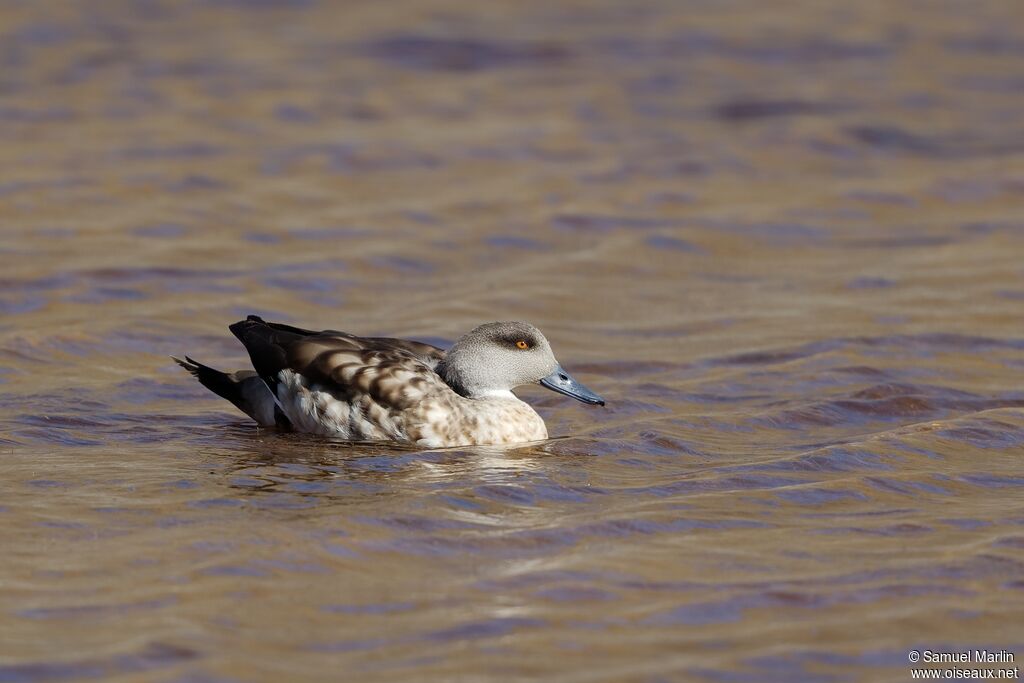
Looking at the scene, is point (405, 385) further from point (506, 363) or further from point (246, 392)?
point (246, 392)

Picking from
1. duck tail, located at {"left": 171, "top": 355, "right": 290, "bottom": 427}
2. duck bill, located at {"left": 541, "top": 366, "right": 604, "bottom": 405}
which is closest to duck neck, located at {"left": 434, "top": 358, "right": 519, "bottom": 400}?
duck bill, located at {"left": 541, "top": 366, "right": 604, "bottom": 405}

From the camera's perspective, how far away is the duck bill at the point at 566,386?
9547 mm

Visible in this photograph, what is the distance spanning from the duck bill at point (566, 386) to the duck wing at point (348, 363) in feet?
1.93

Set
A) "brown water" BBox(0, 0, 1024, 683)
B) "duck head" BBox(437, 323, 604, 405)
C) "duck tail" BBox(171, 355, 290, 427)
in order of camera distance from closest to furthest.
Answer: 1. "brown water" BBox(0, 0, 1024, 683)
2. "duck head" BBox(437, 323, 604, 405)
3. "duck tail" BBox(171, 355, 290, 427)

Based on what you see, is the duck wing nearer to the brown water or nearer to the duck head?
the duck head

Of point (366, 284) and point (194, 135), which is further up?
point (194, 135)

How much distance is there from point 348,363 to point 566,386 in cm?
124

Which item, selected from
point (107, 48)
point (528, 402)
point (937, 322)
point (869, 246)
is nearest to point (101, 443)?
point (528, 402)

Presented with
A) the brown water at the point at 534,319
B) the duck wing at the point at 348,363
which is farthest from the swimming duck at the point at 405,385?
the brown water at the point at 534,319

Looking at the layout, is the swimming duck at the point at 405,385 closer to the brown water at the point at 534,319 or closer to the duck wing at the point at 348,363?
the duck wing at the point at 348,363

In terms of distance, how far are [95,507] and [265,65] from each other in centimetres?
1327

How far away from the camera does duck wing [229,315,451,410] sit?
935 cm

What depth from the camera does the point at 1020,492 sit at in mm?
8289

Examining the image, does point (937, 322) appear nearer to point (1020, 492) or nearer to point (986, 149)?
point (1020, 492)
